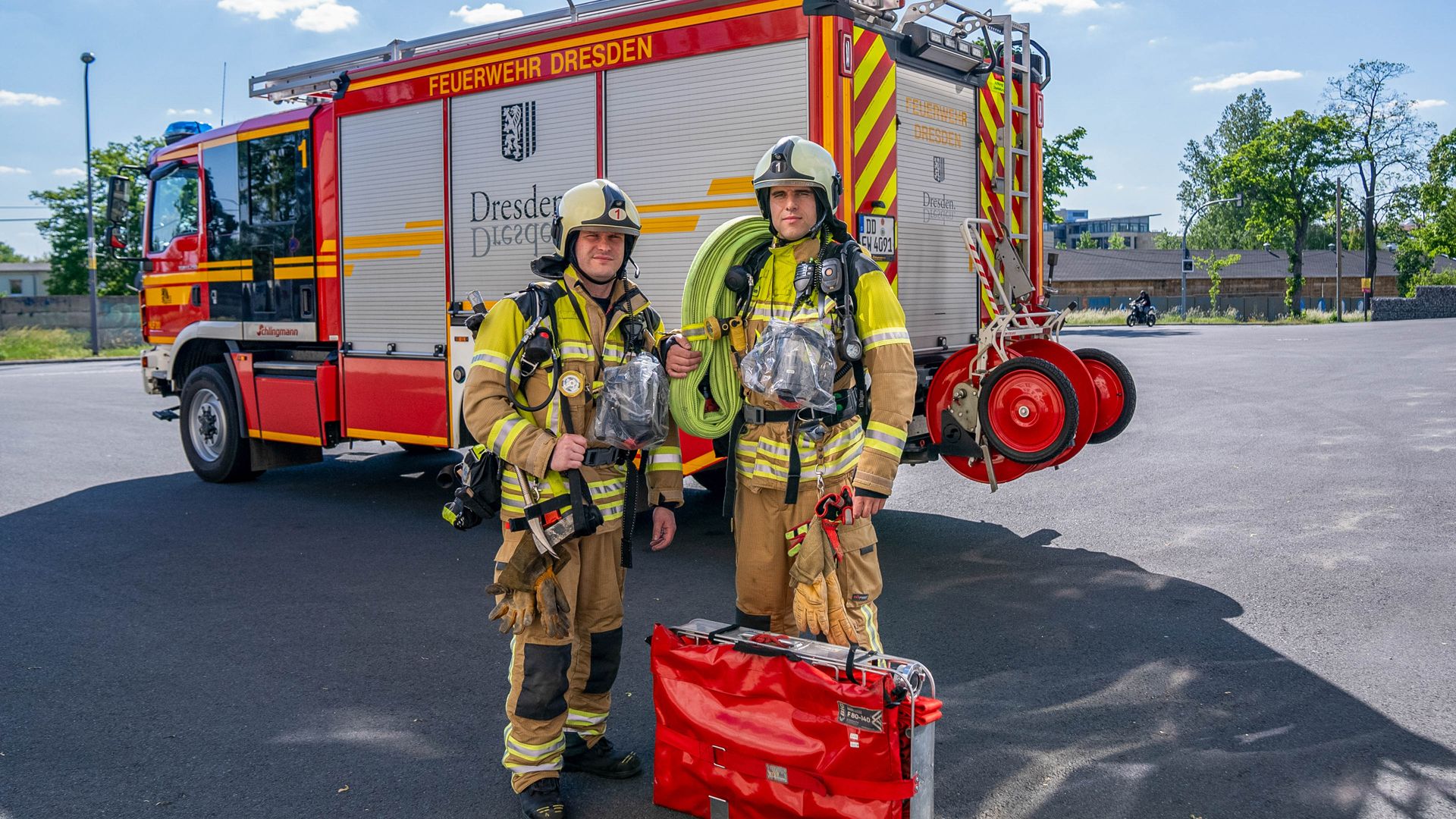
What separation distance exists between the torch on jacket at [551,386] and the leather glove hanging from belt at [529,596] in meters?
0.16

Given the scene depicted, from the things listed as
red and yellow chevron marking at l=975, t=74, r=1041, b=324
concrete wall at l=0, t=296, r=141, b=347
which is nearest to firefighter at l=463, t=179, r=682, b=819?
red and yellow chevron marking at l=975, t=74, r=1041, b=324

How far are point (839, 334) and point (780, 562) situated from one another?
756 millimetres

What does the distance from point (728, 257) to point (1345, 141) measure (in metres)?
68.8

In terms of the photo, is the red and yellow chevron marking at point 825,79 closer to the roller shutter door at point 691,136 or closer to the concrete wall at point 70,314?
the roller shutter door at point 691,136

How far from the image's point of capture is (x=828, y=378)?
348cm

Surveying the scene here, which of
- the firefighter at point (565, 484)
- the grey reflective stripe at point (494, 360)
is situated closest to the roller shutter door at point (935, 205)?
the firefighter at point (565, 484)

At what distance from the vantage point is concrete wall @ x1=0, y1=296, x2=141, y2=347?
35062 mm

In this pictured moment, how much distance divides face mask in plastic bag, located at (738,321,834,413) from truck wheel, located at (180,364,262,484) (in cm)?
676

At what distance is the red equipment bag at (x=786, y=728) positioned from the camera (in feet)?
9.41

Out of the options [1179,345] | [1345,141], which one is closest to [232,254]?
[1179,345]

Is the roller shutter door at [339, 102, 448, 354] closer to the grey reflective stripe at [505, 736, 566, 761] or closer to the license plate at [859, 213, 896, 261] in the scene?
the license plate at [859, 213, 896, 261]

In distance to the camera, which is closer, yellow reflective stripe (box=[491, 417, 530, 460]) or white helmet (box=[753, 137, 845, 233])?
yellow reflective stripe (box=[491, 417, 530, 460])

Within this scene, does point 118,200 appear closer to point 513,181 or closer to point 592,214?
point 513,181

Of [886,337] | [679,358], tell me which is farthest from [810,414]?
[679,358]
